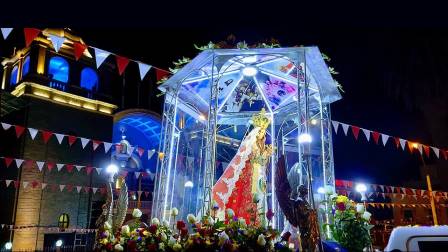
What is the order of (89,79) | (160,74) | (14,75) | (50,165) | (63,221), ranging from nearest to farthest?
(160,74), (50,165), (63,221), (14,75), (89,79)

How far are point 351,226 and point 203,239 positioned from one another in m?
2.87

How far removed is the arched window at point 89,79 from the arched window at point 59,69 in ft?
4.76

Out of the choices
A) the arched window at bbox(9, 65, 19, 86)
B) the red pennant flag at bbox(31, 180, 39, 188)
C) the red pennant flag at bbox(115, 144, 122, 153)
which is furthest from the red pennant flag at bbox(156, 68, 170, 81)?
the arched window at bbox(9, 65, 19, 86)

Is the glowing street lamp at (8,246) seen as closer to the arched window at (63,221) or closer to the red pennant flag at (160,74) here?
the arched window at (63,221)

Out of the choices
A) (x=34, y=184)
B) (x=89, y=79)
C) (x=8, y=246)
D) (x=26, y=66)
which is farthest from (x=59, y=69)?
(x=8, y=246)

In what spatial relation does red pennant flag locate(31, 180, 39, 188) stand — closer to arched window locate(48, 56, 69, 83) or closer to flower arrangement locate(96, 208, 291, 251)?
arched window locate(48, 56, 69, 83)

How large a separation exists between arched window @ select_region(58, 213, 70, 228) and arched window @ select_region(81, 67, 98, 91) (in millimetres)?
10242

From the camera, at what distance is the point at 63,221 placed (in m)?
25.0

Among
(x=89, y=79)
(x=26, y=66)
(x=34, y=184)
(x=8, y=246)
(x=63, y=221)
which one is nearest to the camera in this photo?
(x=8, y=246)

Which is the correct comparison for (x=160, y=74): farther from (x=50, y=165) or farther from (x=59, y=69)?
(x=59, y=69)

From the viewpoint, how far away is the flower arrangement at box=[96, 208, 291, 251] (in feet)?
16.9

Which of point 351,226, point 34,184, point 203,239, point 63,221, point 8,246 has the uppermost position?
point 34,184

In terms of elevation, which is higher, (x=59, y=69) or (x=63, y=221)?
(x=59, y=69)

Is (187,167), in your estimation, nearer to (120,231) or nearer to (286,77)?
(286,77)
